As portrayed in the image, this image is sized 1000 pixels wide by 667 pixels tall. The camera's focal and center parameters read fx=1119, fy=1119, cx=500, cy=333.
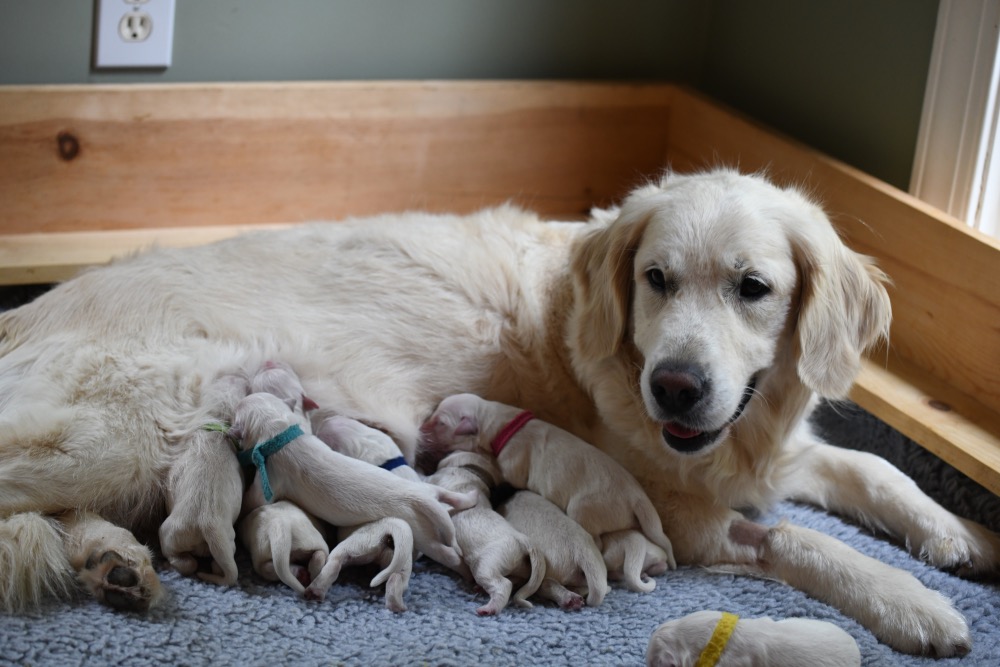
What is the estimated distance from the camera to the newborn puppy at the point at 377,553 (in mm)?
2156

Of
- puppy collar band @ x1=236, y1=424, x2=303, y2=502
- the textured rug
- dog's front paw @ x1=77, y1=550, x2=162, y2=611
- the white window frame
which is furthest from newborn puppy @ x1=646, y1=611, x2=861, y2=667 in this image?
the white window frame

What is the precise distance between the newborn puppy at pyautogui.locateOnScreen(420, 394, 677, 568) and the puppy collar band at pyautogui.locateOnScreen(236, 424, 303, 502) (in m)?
0.40

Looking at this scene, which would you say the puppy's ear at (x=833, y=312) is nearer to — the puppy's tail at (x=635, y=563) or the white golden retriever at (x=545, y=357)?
the white golden retriever at (x=545, y=357)

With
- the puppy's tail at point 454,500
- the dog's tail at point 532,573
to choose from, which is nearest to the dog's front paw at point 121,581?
the puppy's tail at point 454,500

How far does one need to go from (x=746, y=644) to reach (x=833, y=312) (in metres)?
0.76

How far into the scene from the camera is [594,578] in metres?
2.20

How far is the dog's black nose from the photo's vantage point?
214 centimetres

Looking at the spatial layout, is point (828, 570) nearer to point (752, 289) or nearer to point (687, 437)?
point (687, 437)

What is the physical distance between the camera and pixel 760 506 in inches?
101

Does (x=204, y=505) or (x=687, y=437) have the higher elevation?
(x=687, y=437)

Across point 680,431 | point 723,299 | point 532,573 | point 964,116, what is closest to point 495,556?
point 532,573

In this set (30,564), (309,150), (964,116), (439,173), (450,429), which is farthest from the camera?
(439,173)

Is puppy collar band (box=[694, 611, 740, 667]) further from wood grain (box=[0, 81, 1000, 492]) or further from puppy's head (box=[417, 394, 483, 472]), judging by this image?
wood grain (box=[0, 81, 1000, 492])

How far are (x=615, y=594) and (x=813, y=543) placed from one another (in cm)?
44
